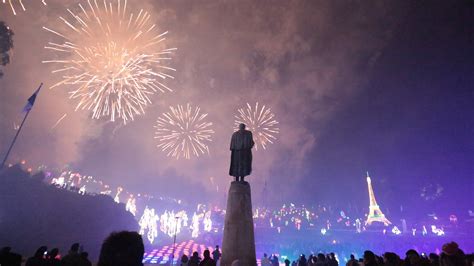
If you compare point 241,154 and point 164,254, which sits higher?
point 241,154

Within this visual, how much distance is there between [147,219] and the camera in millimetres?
111375

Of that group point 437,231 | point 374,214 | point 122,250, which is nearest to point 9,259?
point 122,250

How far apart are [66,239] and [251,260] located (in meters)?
55.9

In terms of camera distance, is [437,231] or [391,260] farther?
[437,231]

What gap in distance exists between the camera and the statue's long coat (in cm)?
1395

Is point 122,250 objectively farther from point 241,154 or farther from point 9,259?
point 241,154

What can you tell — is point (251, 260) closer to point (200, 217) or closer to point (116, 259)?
point (116, 259)

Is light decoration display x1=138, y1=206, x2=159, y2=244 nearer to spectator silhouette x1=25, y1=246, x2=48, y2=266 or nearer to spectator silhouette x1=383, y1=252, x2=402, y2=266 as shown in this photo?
spectator silhouette x1=25, y1=246, x2=48, y2=266

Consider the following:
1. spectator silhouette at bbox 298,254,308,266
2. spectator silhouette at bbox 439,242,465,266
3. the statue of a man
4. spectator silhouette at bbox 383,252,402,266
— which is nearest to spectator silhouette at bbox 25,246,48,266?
the statue of a man

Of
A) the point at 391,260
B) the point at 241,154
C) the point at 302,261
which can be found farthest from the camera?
the point at 302,261

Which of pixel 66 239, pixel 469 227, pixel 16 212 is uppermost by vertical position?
pixel 469 227

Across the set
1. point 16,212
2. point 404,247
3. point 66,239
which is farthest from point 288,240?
point 16,212

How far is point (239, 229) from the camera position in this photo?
12078 millimetres

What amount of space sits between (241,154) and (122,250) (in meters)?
11.7
